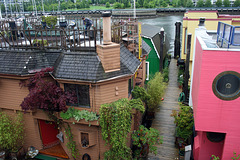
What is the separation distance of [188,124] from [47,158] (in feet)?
31.8

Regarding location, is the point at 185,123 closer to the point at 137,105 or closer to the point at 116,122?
the point at 137,105

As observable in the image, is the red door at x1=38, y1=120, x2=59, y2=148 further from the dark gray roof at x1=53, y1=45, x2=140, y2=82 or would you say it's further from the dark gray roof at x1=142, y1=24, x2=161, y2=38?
the dark gray roof at x1=142, y1=24, x2=161, y2=38

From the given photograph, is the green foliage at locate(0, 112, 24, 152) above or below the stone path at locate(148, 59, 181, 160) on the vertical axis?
above

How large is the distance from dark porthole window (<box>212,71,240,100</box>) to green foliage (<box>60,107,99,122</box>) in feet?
21.5

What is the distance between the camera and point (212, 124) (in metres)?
11.6

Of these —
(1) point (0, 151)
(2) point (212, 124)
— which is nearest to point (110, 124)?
(2) point (212, 124)

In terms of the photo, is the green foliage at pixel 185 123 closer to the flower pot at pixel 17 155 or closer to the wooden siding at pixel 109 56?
the wooden siding at pixel 109 56

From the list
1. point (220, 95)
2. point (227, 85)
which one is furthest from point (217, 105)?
point (227, 85)

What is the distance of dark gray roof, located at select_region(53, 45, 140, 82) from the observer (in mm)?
11882

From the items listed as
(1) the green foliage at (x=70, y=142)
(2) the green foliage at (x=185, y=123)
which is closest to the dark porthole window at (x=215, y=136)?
(2) the green foliage at (x=185, y=123)

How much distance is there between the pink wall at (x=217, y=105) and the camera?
10596 mm

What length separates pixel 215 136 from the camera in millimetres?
12586

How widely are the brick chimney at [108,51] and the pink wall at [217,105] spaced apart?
450 cm

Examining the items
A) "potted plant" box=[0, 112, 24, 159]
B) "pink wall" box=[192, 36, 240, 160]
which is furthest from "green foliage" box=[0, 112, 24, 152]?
"pink wall" box=[192, 36, 240, 160]
